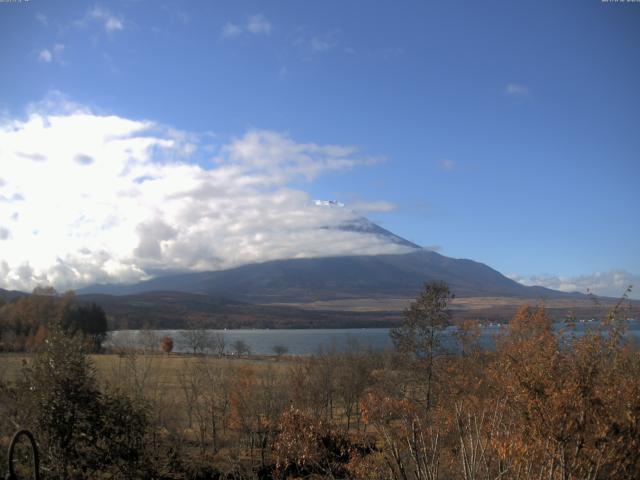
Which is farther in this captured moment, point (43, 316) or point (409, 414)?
point (43, 316)

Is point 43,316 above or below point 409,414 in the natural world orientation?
below

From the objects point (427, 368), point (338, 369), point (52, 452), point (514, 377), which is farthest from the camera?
point (338, 369)

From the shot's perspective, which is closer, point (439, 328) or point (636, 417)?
point (636, 417)

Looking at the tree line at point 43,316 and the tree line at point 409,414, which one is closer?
the tree line at point 409,414

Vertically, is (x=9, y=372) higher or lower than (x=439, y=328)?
lower

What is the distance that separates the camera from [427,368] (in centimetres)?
3133

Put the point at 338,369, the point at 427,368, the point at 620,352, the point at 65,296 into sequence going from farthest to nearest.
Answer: the point at 65,296, the point at 338,369, the point at 427,368, the point at 620,352

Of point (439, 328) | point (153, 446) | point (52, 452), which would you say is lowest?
point (153, 446)

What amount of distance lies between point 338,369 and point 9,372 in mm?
25573

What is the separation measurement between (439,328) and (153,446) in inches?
696

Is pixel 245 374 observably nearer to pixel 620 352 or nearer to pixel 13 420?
pixel 13 420

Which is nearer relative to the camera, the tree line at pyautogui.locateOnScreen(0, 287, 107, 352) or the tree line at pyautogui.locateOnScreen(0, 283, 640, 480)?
the tree line at pyautogui.locateOnScreen(0, 283, 640, 480)

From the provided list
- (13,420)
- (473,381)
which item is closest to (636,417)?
(13,420)

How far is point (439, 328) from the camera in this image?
106ft
